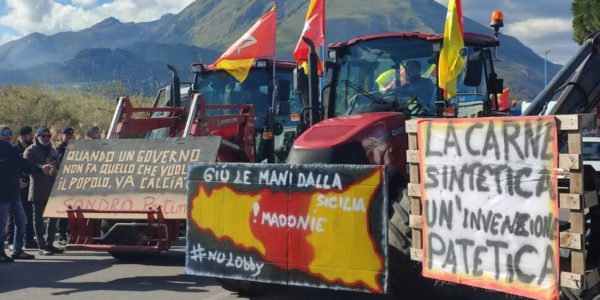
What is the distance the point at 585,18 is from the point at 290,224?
42.5 feet

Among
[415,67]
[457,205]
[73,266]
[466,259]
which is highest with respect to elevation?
[415,67]

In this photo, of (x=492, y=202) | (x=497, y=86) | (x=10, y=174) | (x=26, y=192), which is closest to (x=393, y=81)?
(x=497, y=86)

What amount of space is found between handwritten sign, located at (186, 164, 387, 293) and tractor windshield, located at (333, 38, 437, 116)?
1.88 m

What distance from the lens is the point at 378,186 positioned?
19.3ft

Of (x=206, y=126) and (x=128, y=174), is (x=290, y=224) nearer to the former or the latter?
(x=128, y=174)

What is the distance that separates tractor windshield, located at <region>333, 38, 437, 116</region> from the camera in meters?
7.79

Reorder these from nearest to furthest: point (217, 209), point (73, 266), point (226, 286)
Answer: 1. point (217, 209)
2. point (226, 286)
3. point (73, 266)

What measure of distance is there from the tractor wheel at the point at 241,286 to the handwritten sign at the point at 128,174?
42.1 inches

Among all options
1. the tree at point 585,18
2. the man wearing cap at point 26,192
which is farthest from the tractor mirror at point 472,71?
the tree at point 585,18

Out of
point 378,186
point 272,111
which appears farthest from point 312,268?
point 272,111

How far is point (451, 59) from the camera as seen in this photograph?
7625 millimetres

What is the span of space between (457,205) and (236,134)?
500 centimetres

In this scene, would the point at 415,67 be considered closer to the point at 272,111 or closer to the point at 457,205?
the point at 457,205

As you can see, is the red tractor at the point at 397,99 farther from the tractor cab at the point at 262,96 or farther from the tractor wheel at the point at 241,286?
the tractor cab at the point at 262,96
